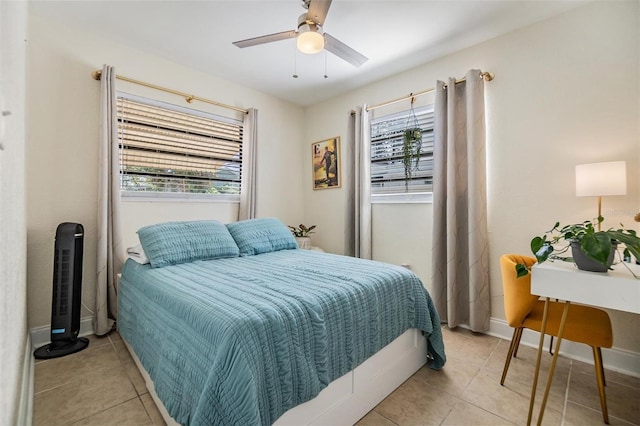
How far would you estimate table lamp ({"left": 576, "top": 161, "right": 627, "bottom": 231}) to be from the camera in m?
1.75

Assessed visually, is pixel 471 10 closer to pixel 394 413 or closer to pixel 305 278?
pixel 305 278

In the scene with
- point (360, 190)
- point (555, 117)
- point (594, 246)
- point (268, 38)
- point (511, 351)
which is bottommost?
point (511, 351)

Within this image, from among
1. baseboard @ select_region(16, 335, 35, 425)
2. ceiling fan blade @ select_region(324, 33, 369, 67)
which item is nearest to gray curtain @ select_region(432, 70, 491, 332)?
ceiling fan blade @ select_region(324, 33, 369, 67)

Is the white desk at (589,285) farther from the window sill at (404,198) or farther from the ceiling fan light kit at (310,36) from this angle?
the ceiling fan light kit at (310,36)

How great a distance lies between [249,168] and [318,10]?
204 cm

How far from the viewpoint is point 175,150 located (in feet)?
10.0

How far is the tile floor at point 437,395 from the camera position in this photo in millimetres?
1531

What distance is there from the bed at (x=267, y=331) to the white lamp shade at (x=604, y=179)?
1.27 meters

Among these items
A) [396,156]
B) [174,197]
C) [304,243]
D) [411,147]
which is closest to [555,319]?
[411,147]

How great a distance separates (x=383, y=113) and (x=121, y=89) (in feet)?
8.94

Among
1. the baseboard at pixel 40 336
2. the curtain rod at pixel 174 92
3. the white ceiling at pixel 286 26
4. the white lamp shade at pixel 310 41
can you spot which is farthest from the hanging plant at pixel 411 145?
the baseboard at pixel 40 336

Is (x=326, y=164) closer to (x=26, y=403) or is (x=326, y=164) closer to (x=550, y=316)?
(x=550, y=316)

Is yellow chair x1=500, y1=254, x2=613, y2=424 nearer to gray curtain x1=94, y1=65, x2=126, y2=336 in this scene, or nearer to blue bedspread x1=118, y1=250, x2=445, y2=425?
blue bedspread x1=118, y1=250, x2=445, y2=425

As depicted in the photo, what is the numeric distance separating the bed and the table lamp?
1.27 meters
